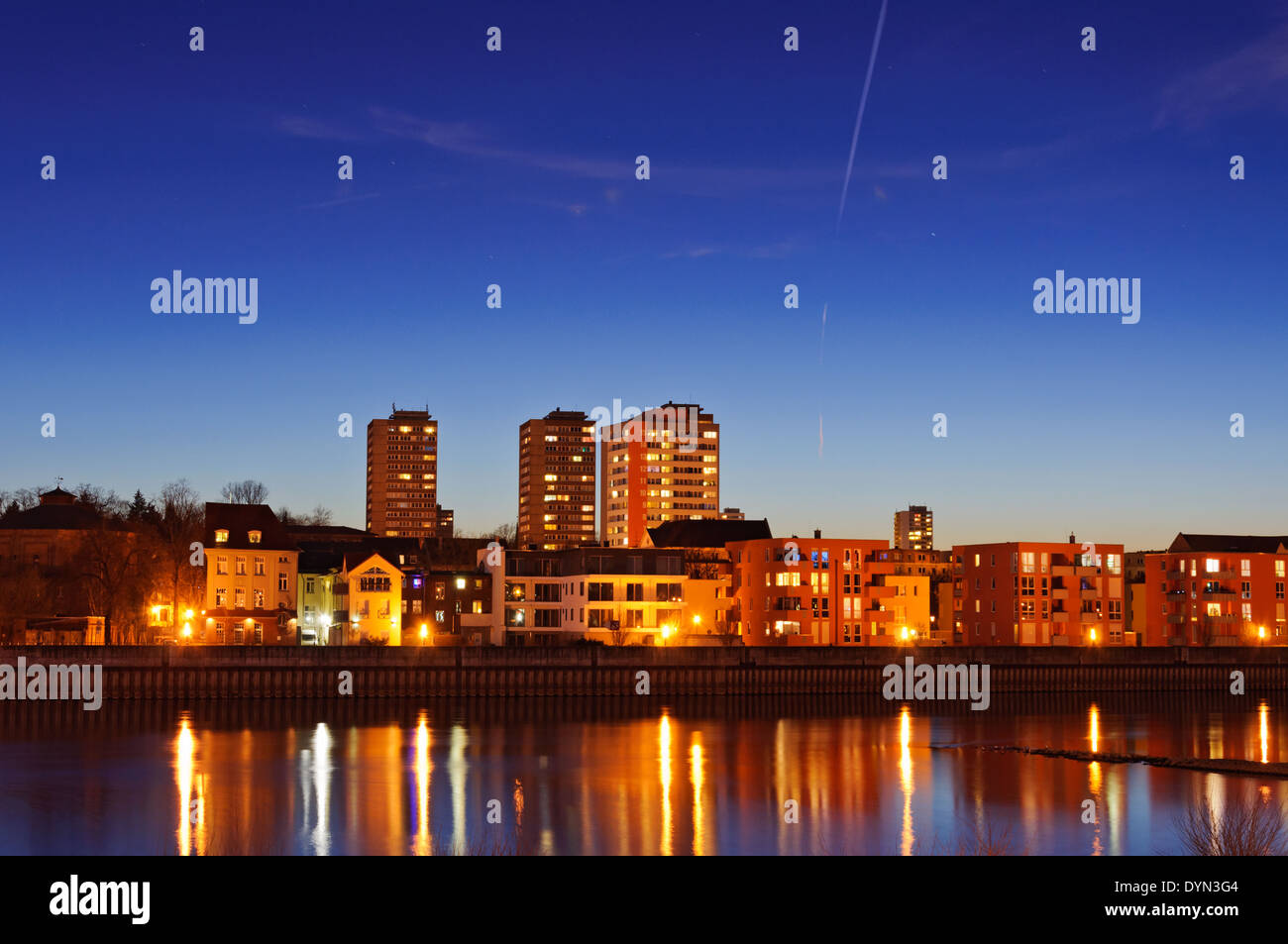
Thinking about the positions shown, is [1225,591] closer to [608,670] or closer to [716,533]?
[716,533]

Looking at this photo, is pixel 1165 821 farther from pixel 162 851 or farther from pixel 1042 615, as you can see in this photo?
pixel 1042 615

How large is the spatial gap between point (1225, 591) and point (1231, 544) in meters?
5.39

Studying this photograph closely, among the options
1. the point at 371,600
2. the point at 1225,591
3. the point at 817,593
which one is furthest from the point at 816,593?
the point at 1225,591

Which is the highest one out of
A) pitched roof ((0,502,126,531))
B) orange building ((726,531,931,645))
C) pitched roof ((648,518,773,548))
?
pitched roof ((0,502,126,531))

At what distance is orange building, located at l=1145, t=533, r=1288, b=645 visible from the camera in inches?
5103

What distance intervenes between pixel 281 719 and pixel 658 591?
41.6m

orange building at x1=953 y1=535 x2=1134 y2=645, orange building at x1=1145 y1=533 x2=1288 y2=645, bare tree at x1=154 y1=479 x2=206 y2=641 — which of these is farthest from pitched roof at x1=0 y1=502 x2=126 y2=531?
orange building at x1=1145 y1=533 x2=1288 y2=645

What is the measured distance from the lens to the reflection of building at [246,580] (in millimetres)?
106125

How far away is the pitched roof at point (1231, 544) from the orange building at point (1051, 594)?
1461cm

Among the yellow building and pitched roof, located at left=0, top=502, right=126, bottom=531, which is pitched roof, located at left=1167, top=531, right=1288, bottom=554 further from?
pitched roof, located at left=0, top=502, right=126, bottom=531
